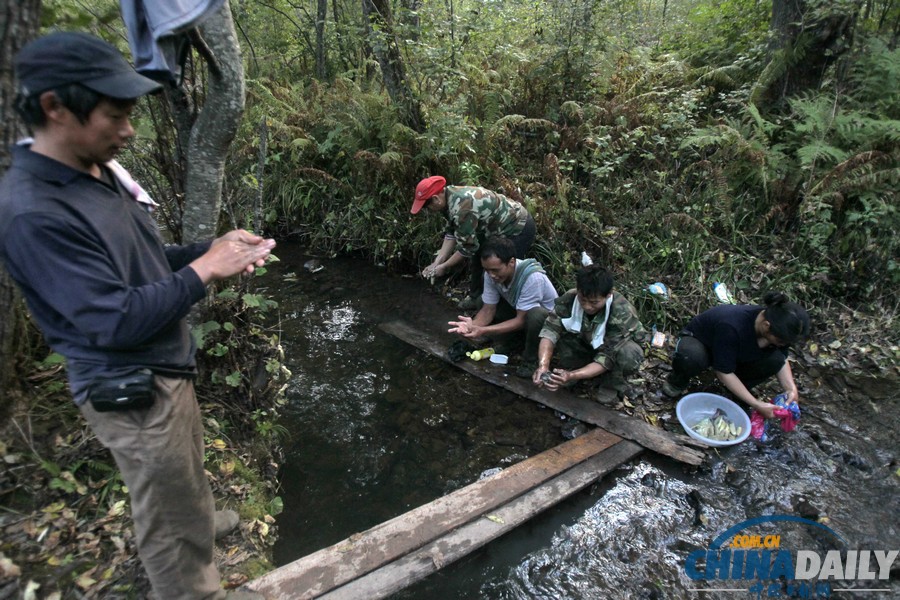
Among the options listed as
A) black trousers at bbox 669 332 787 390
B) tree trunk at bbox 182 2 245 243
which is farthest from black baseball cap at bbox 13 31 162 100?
black trousers at bbox 669 332 787 390

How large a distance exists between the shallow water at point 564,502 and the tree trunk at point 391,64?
11.6 feet

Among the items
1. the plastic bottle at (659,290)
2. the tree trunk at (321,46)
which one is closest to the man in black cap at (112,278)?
the plastic bottle at (659,290)

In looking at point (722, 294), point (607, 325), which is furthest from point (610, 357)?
point (722, 294)

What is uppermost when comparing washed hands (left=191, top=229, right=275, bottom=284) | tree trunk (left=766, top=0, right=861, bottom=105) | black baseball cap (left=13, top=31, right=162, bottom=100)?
tree trunk (left=766, top=0, right=861, bottom=105)

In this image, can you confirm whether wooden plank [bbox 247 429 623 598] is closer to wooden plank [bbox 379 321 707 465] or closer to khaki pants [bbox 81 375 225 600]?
wooden plank [bbox 379 321 707 465]

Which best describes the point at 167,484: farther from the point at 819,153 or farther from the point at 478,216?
the point at 819,153

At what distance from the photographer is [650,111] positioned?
6.37 metres

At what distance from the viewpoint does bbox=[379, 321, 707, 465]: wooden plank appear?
3.65m

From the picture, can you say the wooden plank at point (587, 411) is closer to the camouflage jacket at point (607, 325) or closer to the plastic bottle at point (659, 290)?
the camouflage jacket at point (607, 325)

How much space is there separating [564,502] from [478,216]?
2665 millimetres

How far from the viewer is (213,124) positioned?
8.27ft

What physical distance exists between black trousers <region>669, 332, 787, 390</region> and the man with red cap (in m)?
1.86

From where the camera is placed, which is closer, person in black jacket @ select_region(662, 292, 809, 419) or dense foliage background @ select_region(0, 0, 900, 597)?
dense foliage background @ select_region(0, 0, 900, 597)

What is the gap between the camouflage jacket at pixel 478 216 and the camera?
4.66m
